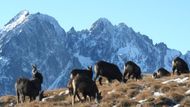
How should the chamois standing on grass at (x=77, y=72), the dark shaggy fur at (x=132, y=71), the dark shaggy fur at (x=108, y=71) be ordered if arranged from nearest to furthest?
1. the chamois standing on grass at (x=77, y=72)
2. the dark shaggy fur at (x=108, y=71)
3. the dark shaggy fur at (x=132, y=71)

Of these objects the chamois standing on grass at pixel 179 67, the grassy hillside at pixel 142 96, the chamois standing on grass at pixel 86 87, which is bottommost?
the grassy hillside at pixel 142 96

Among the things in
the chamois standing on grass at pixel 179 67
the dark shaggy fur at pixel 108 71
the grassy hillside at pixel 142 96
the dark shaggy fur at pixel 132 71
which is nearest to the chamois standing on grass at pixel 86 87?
the grassy hillside at pixel 142 96

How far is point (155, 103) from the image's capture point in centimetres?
3266

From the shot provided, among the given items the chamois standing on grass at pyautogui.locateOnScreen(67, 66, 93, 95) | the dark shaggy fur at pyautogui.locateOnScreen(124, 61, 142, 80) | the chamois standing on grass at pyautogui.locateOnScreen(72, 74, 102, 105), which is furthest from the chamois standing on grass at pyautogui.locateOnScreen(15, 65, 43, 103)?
the dark shaggy fur at pyautogui.locateOnScreen(124, 61, 142, 80)

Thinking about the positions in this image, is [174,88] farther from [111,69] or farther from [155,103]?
[111,69]

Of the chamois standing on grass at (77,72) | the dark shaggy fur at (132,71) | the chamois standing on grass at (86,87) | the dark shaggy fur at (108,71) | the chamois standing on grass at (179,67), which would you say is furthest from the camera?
the dark shaggy fur at (132,71)

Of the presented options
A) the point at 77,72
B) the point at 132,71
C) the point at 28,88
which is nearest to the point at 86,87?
the point at 77,72

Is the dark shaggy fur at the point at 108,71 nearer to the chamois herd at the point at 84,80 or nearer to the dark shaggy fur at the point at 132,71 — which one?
the chamois herd at the point at 84,80

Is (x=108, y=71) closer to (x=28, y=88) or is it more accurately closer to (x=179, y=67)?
(x=179, y=67)

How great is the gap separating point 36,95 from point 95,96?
8.36 m

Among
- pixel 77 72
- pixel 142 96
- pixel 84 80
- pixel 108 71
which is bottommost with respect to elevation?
pixel 142 96

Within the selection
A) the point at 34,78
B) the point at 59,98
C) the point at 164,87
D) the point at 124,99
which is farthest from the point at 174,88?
the point at 34,78

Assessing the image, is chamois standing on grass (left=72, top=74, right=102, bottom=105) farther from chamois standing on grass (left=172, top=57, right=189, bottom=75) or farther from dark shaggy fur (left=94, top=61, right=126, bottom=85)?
chamois standing on grass (left=172, top=57, right=189, bottom=75)

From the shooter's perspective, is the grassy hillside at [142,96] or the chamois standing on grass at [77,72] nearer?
the grassy hillside at [142,96]
